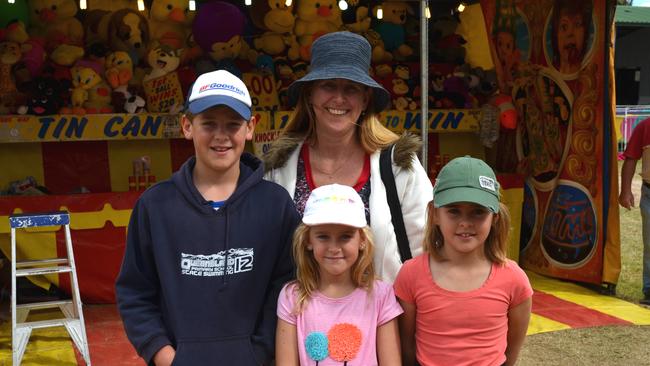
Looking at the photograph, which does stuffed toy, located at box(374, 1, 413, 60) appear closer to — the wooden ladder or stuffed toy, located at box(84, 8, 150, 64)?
stuffed toy, located at box(84, 8, 150, 64)

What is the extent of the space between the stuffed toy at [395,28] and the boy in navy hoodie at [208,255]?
471cm

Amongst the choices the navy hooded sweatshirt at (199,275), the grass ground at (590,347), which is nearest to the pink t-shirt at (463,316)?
the navy hooded sweatshirt at (199,275)

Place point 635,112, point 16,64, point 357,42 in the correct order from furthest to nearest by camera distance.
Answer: point 635,112 < point 16,64 < point 357,42

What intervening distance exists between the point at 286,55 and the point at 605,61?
9.20ft

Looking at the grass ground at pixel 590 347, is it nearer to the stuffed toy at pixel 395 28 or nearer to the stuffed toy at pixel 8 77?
the stuffed toy at pixel 395 28

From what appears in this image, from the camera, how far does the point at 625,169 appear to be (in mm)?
5164

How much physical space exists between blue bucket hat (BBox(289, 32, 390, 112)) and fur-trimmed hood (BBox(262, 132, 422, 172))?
15 cm

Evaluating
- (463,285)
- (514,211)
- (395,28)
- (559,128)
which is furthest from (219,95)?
(395,28)

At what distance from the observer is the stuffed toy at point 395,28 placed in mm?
6363

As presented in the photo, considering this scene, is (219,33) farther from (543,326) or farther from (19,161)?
(543,326)

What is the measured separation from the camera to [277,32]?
6121 millimetres

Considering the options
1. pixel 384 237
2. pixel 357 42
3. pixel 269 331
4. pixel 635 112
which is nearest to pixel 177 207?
pixel 269 331

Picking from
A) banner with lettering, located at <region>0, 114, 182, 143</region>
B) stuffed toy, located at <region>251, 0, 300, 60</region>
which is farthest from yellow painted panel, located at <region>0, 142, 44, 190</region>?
stuffed toy, located at <region>251, 0, 300, 60</region>

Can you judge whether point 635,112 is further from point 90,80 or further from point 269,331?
point 269,331
